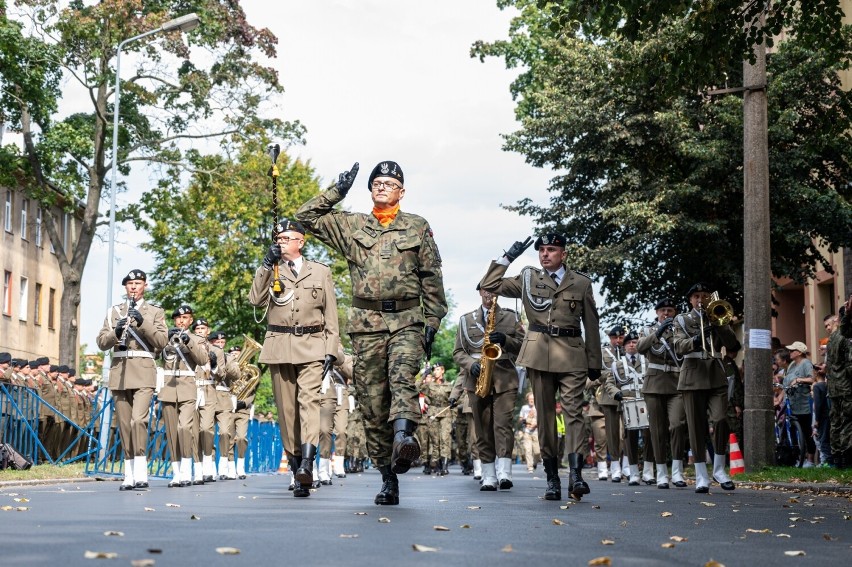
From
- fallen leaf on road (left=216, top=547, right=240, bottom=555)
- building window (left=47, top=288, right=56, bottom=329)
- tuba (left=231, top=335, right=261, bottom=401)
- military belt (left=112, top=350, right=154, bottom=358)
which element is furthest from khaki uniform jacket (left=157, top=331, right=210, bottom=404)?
building window (left=47, top=288, right=56, bottom=329)

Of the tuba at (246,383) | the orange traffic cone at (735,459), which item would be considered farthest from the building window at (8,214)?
the orange traffic cone at (735,459)

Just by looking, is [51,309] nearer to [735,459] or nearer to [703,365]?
[735,459]

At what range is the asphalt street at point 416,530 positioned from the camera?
692 centimetres

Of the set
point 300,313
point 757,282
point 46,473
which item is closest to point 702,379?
point 757,282

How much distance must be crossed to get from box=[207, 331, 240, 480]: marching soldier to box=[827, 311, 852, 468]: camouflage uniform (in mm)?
8037

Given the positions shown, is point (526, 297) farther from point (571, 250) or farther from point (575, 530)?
point (571, 250)

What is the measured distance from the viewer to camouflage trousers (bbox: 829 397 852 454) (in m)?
18.5

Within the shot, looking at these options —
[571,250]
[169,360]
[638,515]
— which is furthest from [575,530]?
[571,250]

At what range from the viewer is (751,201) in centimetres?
1911

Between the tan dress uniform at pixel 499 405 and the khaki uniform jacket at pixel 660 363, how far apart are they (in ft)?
4.61

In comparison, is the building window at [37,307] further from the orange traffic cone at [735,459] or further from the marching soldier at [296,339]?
the marching soldier at [296,339]

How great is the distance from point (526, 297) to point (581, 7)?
3.05m

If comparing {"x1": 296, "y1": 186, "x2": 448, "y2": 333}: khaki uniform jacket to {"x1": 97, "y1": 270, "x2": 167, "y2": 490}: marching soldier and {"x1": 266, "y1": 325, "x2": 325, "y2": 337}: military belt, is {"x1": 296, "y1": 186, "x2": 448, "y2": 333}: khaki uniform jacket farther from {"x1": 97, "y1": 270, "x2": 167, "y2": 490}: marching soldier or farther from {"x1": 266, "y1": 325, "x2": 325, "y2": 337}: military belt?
{"x1": 97, "y1": 270, "x2": 167, "y2": 490}: marching soldier

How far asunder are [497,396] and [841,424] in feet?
17.0
